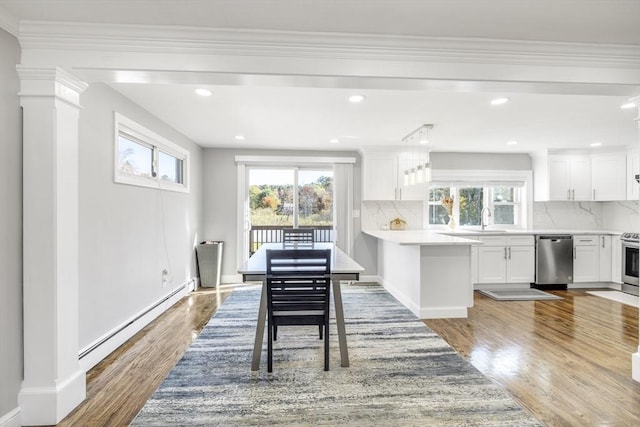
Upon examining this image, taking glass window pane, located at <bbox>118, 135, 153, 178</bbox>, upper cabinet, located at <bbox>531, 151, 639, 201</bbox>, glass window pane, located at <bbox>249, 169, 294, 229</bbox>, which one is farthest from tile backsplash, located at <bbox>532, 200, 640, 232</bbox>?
glass window pane, located at <bbox>118, 135, 153, 178</bbox>

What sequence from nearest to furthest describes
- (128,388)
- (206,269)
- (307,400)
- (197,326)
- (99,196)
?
(307,400) < (128,388) < (99,196) < (197,326) < (206,269)

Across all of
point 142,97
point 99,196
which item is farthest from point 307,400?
point 142,97

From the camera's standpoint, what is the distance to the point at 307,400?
2.10m

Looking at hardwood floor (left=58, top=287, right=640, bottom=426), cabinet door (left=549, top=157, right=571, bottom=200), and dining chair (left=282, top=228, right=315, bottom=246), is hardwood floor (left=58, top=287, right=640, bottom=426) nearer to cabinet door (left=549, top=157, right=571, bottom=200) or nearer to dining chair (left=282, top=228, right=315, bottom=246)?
dining chair (left=282, top=228, right=315, bottom=246)

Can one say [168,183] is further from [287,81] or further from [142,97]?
[287,81]

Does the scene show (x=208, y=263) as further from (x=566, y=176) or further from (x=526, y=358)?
(x=566, y=176)

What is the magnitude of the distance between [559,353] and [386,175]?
3.21 meters

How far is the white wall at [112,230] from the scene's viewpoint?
2.56 metres

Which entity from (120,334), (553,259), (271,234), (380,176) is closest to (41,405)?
(120,334)

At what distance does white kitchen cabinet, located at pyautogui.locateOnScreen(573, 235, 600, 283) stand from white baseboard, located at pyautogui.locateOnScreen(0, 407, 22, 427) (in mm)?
6404

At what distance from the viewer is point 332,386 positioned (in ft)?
7.42

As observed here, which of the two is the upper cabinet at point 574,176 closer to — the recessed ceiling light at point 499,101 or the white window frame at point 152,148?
the recessed ceiling light at point 499,101

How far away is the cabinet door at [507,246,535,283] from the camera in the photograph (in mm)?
5109

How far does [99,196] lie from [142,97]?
1027 millimetres
